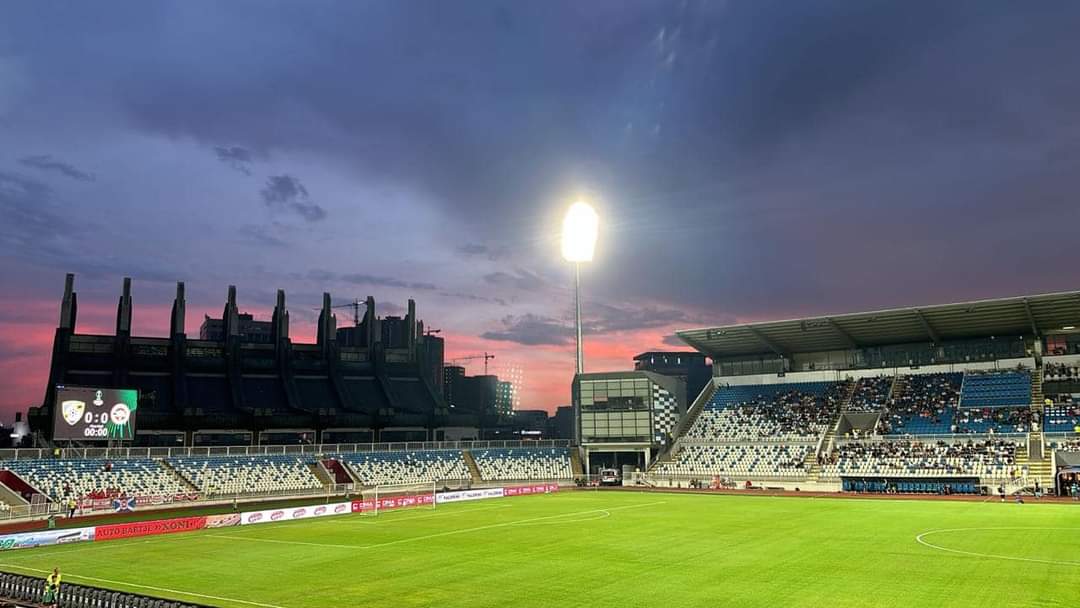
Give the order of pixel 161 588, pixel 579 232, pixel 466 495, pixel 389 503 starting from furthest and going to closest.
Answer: pixel 579 232 → pixel 466 495 → pixel 389 503 → pixel 161 588

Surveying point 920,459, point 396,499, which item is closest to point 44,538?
point 396,499

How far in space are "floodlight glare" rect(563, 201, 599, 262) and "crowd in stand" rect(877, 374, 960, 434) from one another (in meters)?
32.8

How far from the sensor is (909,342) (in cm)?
8175

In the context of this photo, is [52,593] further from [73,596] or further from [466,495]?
[466,495]

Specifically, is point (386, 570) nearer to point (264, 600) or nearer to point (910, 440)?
point (264, 600)

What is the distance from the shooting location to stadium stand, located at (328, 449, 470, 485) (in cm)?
7256

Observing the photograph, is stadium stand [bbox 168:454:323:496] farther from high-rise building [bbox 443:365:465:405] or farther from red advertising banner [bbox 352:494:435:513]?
high-rise building [bbox 443:365:465:405]

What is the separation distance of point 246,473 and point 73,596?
43270 mm

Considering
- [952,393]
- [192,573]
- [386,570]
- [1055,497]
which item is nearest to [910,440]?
[952,393]

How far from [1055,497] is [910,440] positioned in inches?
566

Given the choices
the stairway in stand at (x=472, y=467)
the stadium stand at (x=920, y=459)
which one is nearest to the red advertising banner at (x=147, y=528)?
the stairway in stand at (x=472, y=467)

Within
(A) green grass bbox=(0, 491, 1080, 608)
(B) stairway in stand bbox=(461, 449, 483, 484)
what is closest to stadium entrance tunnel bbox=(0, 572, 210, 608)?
(A) green grass bbox=(0, 491, 1080, 608)

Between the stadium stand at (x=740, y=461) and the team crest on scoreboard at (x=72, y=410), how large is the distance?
2042 inches

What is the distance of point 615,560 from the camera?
1240 inches
